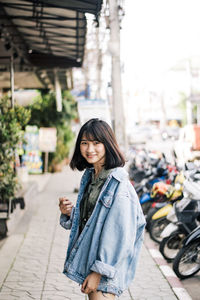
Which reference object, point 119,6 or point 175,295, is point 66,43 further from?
point 175,295

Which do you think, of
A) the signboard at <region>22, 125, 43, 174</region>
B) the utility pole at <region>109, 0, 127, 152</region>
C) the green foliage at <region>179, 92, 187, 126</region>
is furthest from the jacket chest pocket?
the green foliage at <region>179, 92, 187, 126</region>

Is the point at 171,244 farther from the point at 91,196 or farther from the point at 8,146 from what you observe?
the point at 91,196

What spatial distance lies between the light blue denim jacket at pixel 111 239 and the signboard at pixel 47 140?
46.4 feet

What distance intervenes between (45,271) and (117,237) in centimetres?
328

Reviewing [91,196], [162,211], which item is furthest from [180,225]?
[91,196]

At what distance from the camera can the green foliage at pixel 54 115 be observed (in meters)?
18.5

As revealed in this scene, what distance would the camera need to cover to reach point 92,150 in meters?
2.69

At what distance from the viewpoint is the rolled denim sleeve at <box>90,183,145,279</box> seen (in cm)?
238

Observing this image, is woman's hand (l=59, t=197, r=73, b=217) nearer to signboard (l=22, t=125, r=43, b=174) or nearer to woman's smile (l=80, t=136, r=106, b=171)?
woman's smile (l=80, t=136, r=106, b=171)

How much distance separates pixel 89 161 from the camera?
8.93ft

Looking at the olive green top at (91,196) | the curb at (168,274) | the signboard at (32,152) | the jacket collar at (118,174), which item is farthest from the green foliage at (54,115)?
the jacket collar at (118,174)

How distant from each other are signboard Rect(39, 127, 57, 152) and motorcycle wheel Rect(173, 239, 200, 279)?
11.6 m

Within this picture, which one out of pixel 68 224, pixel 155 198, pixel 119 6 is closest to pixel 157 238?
pixel 155 198

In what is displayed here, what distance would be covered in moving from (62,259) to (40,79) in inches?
352
